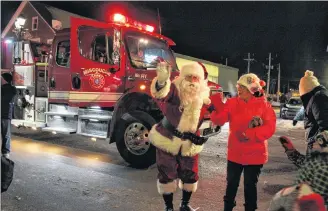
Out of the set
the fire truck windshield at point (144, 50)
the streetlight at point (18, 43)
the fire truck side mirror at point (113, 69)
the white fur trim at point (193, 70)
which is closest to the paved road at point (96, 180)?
the white fur trim at point (193, 70)

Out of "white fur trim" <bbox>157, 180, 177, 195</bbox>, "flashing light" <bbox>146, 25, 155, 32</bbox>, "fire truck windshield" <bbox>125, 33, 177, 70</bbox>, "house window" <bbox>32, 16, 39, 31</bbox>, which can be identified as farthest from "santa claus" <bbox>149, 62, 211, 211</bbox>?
"house window" <bbox>32, 16, 39, 31</bbox>

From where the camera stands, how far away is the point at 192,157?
3.86 meters

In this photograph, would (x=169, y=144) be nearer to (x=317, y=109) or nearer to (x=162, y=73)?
(x=162, y=73)

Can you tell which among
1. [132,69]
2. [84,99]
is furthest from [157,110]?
[84,99]

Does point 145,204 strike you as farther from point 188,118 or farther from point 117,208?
point 188,118

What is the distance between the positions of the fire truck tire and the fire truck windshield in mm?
1152

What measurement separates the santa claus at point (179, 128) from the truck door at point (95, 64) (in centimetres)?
303

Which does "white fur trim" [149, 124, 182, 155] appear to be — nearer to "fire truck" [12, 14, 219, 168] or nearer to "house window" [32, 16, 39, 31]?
"fire truck" [12, 14, 219, 168]

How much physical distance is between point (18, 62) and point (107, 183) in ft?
17.1

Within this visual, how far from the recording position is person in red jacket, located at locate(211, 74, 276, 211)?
11.3 feet

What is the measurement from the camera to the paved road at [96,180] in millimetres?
4332

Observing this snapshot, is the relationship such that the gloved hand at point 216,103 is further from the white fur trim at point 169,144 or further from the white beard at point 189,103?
the white fur trim at point 169,144

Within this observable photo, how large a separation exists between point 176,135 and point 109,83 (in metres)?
3.30

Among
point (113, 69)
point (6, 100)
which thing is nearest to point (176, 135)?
point (113, 69)
